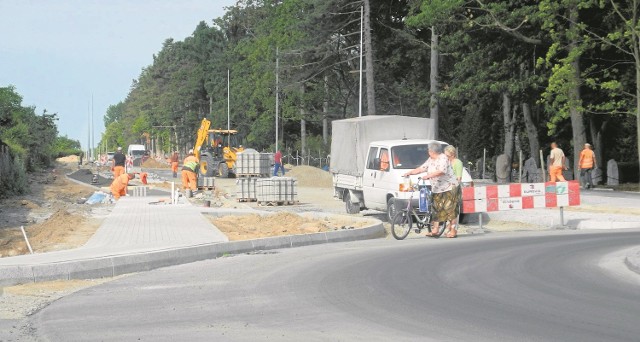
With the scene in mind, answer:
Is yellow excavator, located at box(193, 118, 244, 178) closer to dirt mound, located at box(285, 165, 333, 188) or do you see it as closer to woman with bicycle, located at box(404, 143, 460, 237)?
dirt mound, located at box(285, 165, 333, 188)

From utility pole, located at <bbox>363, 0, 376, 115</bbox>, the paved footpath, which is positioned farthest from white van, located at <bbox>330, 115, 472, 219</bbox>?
utility pole, located at <bbox>363, 0, 376, 115</bbox>

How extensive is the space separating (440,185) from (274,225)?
4275 mm

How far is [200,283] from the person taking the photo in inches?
516

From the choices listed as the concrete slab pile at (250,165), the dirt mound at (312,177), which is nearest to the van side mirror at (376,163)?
the concrete slab pile at (250,165)

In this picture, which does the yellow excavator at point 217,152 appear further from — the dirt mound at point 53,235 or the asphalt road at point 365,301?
the asphalt road at point 365,301

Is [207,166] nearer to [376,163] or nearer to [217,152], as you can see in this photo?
[217,152]

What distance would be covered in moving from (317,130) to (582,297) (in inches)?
3870

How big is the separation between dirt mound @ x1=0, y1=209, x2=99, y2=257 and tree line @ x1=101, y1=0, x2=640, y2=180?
1067 inches

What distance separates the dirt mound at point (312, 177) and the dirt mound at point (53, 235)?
29218 millimetres

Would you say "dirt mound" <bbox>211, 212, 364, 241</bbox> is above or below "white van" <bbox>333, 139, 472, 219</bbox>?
below

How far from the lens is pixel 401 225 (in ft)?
69.5

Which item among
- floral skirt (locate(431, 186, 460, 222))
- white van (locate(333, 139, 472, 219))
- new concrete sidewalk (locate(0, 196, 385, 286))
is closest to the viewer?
new concrete sidewalk (locate(0, 196, 385, 286))

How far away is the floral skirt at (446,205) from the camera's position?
20516 mm

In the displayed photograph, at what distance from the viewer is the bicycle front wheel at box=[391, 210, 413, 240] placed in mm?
20781
